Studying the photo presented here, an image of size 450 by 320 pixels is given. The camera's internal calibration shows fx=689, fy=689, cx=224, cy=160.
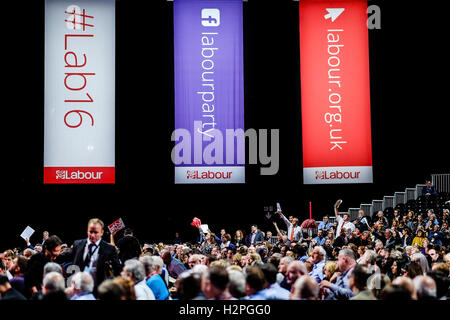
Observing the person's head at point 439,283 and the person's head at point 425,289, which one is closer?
the person's head at point 425,289

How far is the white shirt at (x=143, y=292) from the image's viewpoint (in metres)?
6.08

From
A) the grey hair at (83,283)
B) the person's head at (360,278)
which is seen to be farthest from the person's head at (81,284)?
the person's head at (360,278)

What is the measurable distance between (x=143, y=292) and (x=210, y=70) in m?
11.2

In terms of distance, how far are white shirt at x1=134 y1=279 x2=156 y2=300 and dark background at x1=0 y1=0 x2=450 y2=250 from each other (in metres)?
16.7

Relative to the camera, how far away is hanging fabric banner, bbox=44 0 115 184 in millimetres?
15844

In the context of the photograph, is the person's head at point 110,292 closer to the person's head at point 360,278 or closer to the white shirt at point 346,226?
the person's head at point 360,278

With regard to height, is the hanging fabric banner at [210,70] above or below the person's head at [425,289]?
above

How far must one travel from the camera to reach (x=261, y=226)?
24.3m

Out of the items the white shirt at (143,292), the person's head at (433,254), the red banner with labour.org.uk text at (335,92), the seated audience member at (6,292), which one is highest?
the red banner with labour.org.uk text at (335,92)

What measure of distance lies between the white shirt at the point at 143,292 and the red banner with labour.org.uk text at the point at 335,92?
10.5 m

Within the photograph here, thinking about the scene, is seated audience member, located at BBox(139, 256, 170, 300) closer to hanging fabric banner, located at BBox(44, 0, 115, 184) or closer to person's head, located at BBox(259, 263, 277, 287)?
person's head, located at BBox(259, 263, 277, 287)

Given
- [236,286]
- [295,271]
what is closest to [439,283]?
[295,271]

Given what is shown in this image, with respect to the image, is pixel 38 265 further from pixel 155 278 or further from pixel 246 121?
pixel 246 121
